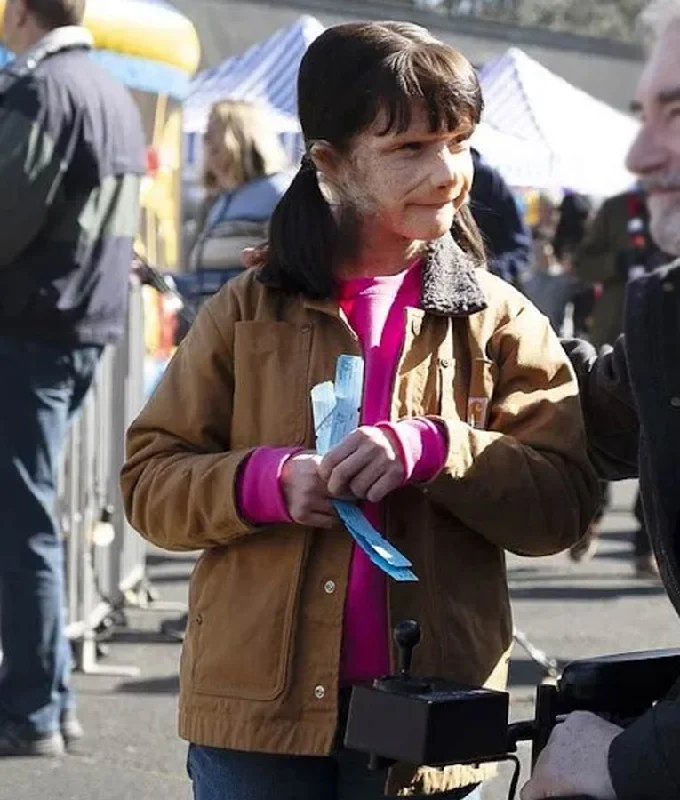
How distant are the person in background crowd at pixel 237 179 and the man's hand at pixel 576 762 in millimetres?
4854

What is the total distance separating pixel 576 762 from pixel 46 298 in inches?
131

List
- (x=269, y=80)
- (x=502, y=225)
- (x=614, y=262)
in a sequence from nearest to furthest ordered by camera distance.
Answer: (x=502, y=225), (x=614, y=262), (x=269, y=80)

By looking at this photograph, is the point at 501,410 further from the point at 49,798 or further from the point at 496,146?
the point at 496,146

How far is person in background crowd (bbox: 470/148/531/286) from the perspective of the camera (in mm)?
6418

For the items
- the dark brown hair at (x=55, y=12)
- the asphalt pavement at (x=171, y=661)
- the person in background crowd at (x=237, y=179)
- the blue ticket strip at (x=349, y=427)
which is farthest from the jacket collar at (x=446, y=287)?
the person in background crowd at (x=237, y=179)

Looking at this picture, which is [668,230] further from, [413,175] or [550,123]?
[550,123]

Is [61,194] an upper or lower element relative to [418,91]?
lower

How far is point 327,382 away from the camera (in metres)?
2.76

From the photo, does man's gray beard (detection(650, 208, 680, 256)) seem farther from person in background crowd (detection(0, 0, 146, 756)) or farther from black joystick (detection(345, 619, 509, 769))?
person in background crowd (detection(0, 0, 146, 756))

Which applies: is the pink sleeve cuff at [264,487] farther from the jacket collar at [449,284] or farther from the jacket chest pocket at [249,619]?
the jacket collar at [449,284]

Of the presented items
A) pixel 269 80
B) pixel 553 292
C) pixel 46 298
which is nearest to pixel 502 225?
pixel 46 298

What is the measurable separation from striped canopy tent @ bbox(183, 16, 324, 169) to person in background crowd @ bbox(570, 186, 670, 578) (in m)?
1.92

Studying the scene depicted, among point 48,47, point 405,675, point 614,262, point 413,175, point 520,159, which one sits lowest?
point 614,262

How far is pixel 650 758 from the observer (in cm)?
221
